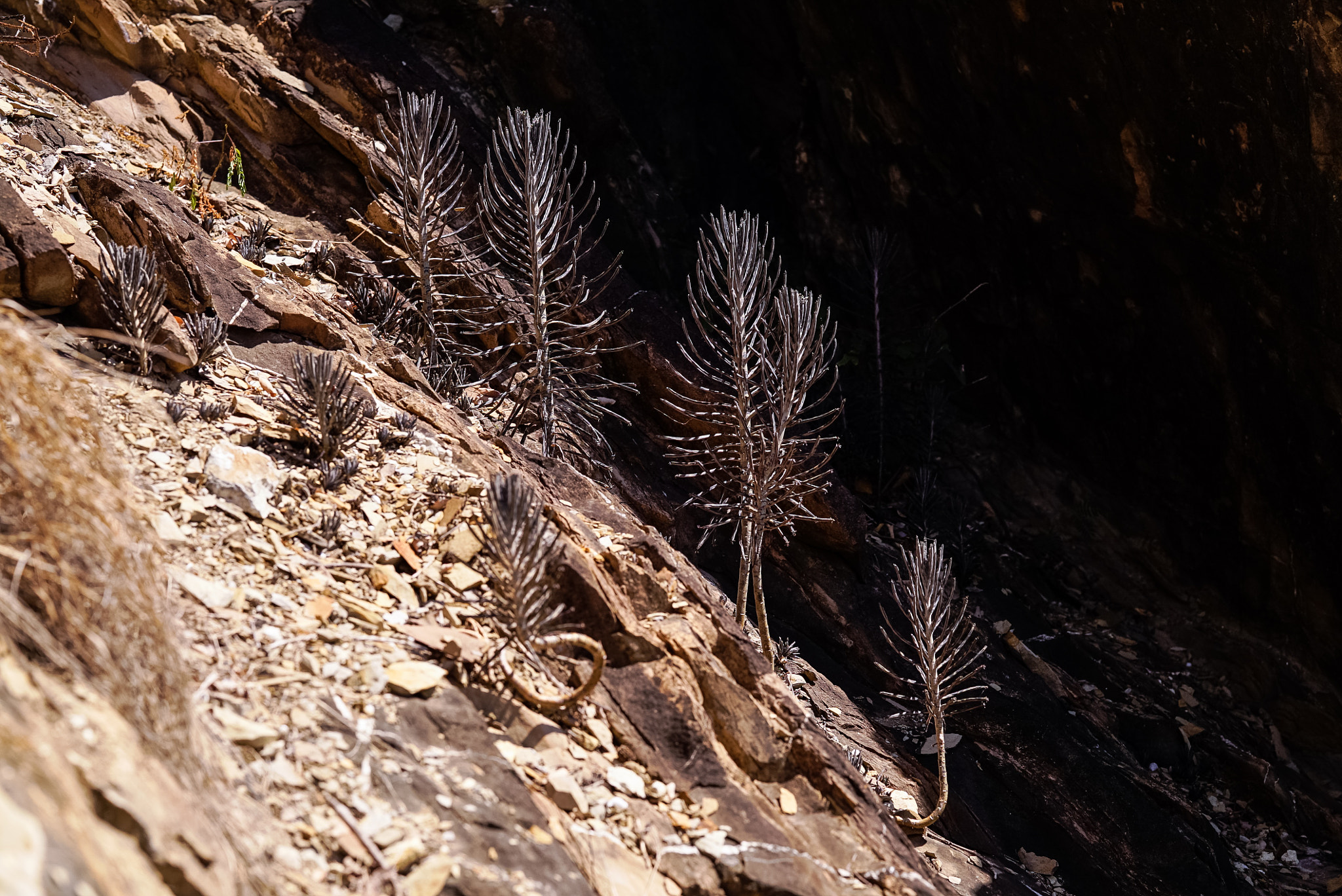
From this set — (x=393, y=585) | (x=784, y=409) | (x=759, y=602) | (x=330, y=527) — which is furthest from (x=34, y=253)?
(x=759, y=602)

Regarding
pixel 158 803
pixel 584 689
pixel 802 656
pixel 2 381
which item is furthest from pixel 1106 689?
pixel 2 381

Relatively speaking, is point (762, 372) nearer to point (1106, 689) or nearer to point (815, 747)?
point (815, 747)

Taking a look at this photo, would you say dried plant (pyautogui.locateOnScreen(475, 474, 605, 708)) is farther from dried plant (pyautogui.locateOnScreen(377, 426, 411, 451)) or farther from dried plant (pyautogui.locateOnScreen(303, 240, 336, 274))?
dried plant (pyautogui.locateOnScreen(303, 240, 336, 274))

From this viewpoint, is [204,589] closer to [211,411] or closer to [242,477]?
[242,477]

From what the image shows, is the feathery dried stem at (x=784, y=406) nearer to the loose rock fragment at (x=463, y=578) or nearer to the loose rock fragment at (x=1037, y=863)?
the loose rock fragment at (x=463, y=578)

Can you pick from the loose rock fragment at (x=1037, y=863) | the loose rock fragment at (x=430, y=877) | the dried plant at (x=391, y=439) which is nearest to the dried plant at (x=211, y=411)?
the dried plant at (x=391, y=439)

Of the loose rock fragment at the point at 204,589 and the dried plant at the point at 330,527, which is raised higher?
the dried plant at the point at 330,527
